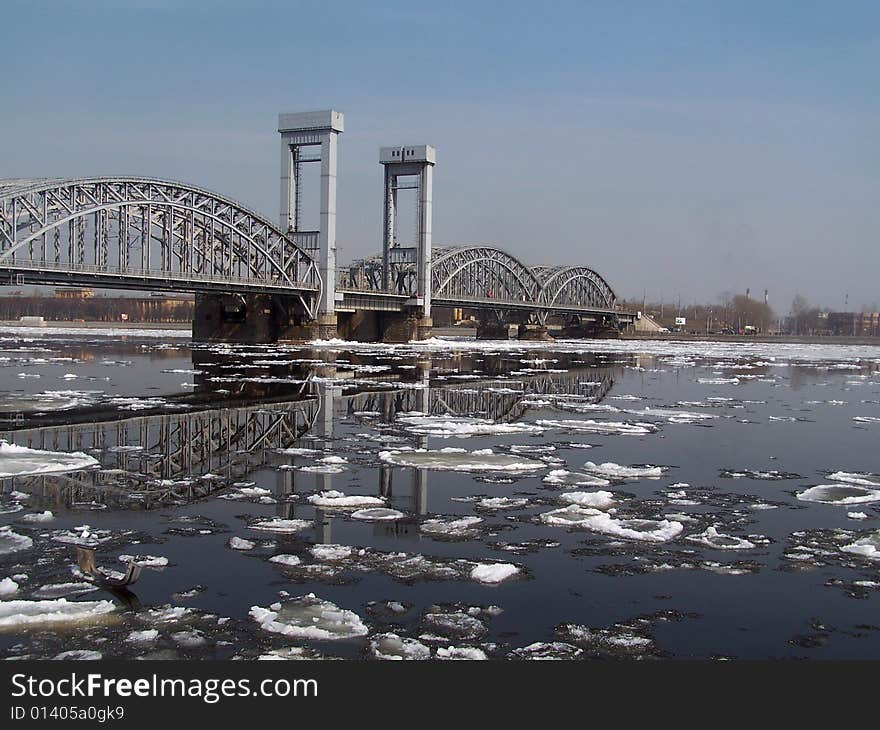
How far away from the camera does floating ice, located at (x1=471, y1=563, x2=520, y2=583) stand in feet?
30.2

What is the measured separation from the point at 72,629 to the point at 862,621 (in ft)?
22.7

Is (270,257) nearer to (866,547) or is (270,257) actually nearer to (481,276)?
(481,276)

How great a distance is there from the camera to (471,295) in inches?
4471

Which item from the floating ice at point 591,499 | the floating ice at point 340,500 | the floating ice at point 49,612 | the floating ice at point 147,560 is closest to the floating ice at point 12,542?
the floating ice at point 147,560

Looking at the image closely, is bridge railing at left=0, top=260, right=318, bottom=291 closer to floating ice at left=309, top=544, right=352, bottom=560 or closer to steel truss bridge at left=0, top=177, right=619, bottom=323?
steel truss bridge at left=0, top=177, right=619, bottom=323

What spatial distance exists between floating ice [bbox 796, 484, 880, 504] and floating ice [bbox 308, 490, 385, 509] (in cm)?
655

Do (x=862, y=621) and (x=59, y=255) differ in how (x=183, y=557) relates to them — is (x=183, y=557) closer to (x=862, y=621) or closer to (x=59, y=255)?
(x=862, y=621)

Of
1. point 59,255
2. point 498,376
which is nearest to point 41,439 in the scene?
point 498,376

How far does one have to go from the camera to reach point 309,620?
7840 millimetres

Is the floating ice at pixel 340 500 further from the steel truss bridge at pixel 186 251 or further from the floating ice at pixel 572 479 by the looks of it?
the steel truss bridge at pixel 186 251

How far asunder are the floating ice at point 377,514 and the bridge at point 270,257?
49.0 metres

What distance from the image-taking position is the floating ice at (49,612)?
24.9ft

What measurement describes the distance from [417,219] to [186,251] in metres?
33.3

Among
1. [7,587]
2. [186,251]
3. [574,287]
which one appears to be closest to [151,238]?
[186,251]
